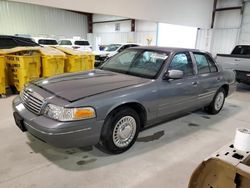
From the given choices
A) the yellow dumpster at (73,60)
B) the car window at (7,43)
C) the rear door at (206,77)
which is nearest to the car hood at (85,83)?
the rear door at (206,77)

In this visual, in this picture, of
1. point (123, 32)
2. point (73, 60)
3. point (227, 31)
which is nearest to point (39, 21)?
point (123, 32)

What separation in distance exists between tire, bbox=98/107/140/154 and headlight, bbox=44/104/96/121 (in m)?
0.31

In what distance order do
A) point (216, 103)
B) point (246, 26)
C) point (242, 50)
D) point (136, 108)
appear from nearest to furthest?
point (136, 108) < point (216, 103) < point (242, 50) < point (246, 26)

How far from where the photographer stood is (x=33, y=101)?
270 cm

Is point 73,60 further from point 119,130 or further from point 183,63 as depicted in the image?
point 119,130

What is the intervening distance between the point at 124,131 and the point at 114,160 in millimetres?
395

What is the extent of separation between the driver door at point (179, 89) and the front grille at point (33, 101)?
1.68 meters

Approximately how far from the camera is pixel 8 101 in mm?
5332

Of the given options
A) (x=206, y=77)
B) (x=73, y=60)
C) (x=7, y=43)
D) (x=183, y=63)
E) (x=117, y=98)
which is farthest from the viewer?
(x=7, y=43)

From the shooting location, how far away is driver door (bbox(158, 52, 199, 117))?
3250mm

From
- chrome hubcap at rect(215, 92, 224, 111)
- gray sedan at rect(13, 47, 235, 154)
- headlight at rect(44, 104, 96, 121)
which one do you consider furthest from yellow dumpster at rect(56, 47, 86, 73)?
headlight at rect(44, 104, 96, 121)

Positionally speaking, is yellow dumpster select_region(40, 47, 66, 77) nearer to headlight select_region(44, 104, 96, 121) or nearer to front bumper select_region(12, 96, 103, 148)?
front bumper select_region(12, 96, 103, 148)

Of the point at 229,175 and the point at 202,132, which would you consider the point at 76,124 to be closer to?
the point at 229,175

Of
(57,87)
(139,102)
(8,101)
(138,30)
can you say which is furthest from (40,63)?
(138,30)
